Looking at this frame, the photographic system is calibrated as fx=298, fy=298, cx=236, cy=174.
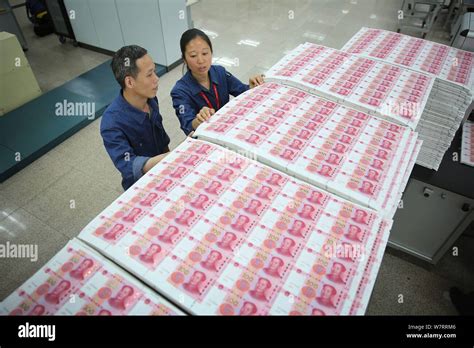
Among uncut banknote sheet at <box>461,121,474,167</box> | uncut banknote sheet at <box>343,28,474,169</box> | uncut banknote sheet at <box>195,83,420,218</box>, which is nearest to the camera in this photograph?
uncut banknote sheet at <box>195,83,420,218</box>

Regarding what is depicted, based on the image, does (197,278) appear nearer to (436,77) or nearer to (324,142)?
(324,142)

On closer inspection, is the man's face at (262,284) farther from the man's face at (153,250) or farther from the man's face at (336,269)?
the man's face at (153,250)

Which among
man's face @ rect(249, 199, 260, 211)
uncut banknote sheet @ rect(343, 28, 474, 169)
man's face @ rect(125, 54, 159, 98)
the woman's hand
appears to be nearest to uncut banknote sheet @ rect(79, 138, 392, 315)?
man's face @ rect(249, 199, 260, 211)

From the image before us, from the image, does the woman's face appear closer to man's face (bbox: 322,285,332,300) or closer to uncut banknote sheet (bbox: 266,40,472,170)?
uncut banknote sheet (bbox: 266,40,472,170)

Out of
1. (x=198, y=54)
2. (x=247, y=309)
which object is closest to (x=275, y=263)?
(x=247, y=309)

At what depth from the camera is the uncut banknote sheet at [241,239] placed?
1.02m

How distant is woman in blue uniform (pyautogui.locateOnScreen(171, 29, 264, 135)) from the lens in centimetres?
205

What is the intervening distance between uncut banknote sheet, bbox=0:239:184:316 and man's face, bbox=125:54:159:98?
117 centimetres

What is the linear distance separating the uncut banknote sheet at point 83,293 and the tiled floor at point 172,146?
2198 millimetres

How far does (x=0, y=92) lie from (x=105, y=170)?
2267mm

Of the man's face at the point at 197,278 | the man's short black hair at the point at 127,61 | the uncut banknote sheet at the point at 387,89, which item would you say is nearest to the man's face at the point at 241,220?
the man's face at the point at 197,278

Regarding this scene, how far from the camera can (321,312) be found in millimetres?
989
